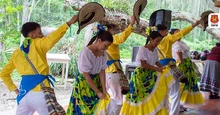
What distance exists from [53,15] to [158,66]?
4.55 metres

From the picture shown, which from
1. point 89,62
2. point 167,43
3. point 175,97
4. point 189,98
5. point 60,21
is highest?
point 60,21

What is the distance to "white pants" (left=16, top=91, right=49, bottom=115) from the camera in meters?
2.76

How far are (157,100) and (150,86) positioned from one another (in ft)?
0.59

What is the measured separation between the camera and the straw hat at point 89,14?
2.95 m

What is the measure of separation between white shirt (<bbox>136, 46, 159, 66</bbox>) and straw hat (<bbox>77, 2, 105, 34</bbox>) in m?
1.04

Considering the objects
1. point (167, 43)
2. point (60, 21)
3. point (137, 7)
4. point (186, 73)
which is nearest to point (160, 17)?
point (167, 43)

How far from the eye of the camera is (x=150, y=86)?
430 centimetres

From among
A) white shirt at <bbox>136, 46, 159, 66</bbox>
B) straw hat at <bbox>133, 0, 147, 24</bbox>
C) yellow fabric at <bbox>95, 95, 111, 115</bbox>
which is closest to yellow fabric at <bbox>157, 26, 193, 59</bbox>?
white shirt at <bbox>136, 46, 159, 66</bbox>

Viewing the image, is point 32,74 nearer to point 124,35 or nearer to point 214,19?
point 124,35

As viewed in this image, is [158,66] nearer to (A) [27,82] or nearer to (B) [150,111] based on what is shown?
(B) [150,111]

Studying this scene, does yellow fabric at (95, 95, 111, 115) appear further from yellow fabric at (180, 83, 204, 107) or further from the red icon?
the red icon

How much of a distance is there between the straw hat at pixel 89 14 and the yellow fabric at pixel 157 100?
143 centimetres

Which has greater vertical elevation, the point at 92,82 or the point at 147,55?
the point at 147,55

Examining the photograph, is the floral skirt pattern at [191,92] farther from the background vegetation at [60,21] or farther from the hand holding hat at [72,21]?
the hand holding hat at [72,21]
